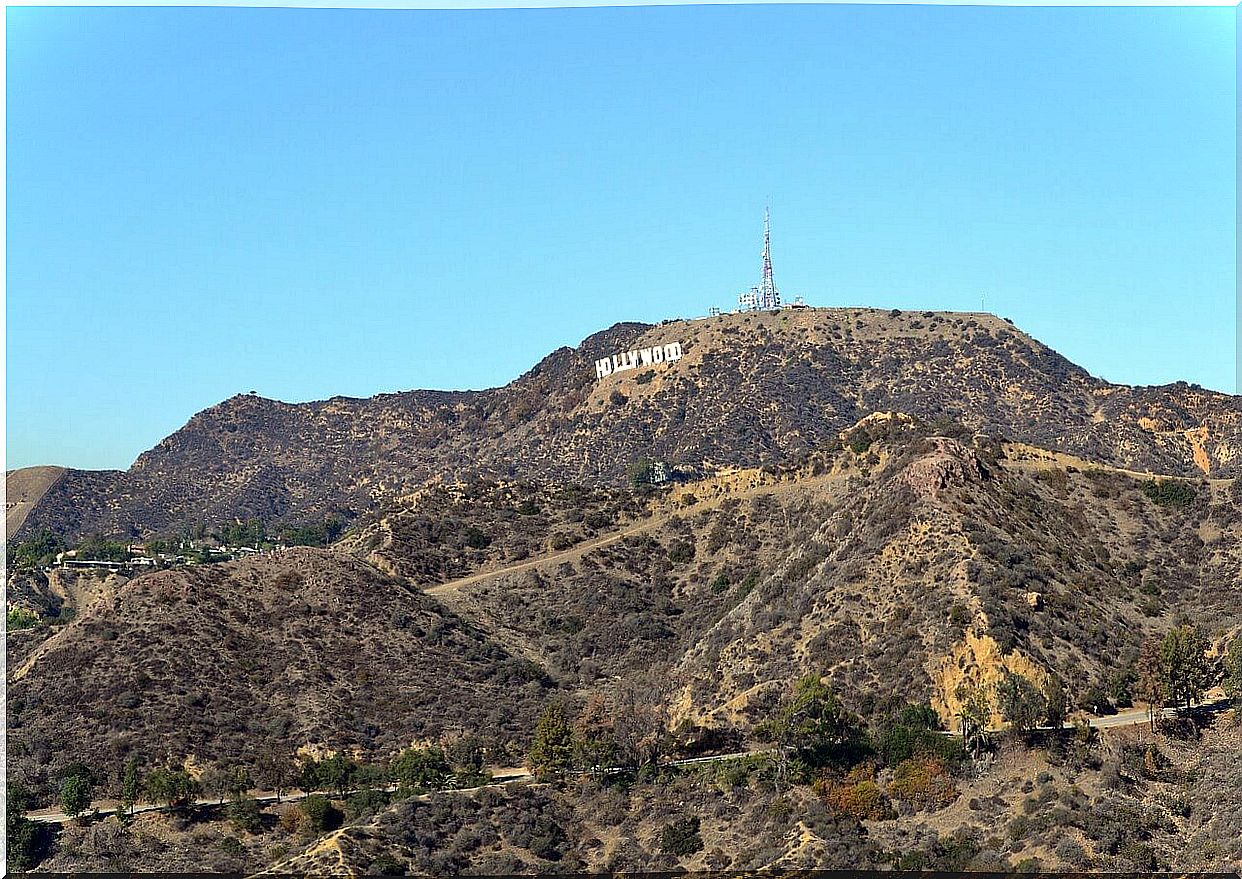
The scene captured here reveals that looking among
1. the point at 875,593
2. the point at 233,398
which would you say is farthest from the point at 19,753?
the point at 233,398

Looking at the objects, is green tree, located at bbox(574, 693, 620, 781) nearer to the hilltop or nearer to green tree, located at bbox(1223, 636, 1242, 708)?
green tree, located at bbox(1223, 636, 1242, 708)

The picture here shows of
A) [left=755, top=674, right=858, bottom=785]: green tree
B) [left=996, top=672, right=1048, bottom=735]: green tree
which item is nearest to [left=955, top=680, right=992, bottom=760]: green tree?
[left=996, top=672, right=1048, bottom=735]: green tree

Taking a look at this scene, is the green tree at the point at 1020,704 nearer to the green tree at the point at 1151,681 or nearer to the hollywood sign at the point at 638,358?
the green tree at the point at 1151,681

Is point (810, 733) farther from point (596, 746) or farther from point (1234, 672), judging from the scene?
point (1234, 672)

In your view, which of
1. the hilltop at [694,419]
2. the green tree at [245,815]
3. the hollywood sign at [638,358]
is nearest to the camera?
the green tree at [245,815]

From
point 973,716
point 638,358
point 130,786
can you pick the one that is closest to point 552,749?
point 973,716

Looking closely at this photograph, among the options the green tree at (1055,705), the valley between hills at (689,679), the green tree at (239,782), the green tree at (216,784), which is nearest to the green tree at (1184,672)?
the valley between hills at (689,679)

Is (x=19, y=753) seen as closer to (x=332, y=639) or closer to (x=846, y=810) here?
(x=332, y=639)
